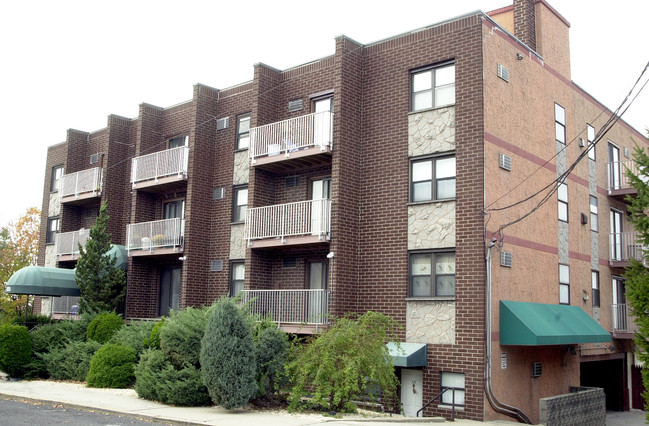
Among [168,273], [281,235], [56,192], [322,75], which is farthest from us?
[56,192]

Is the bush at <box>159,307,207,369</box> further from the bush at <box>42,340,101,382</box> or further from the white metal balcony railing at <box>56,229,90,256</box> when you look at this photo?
the white metal balcony railing at <box>56,229,90,256</box>

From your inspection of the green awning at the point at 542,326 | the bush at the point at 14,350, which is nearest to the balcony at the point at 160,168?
the bush at the point at 14,350

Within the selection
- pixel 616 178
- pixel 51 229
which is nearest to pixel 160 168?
pixel 51 229

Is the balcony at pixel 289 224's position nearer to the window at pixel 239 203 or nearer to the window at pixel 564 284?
the window at pixel 239 203

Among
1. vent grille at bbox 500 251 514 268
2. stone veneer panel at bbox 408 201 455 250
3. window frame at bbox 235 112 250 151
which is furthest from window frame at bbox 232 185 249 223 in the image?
vent grille at bbox 500 251 514 268

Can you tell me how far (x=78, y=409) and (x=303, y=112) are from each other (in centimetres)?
1247

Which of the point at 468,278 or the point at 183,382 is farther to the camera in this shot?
the point at 468,278

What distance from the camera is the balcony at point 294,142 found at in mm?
20719

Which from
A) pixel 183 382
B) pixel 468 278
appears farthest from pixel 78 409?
pixel 468 278

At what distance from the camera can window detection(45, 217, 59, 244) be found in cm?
3431

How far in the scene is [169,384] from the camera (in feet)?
52.9

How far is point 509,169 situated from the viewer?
19.7 metres

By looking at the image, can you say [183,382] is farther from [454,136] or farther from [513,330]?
[454,136]

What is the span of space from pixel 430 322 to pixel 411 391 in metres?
2.09
